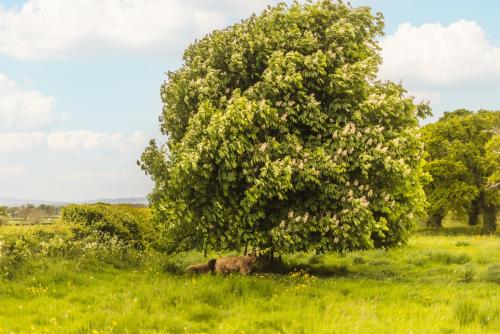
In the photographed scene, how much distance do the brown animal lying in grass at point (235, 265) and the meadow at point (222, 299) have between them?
5.55 feet

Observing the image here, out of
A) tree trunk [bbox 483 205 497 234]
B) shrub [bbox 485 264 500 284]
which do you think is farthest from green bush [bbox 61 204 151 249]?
tree trunk [bbox 483 205 497 234]

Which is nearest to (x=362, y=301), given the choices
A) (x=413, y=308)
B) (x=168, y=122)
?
(x=413, y=308)

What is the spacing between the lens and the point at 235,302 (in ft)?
43.3

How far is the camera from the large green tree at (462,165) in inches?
2178

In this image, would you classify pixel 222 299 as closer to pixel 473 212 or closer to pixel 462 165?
pixel 462 165

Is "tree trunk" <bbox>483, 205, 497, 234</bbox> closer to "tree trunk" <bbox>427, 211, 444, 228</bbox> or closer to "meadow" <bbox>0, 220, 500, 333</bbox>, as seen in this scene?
"tree trunk" <bbox>427, 211, 444, 228</bbox>

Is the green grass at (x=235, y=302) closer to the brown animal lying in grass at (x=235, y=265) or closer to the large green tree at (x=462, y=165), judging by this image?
the brown animal lying in grass at (x=235, y=265)

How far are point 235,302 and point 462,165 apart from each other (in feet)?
161

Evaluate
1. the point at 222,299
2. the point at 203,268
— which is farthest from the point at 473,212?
the point at 222,299

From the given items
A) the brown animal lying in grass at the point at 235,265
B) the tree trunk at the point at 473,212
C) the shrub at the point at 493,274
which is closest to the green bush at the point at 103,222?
the brown animal lying in grass at the point at 235,265

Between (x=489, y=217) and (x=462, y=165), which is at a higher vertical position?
(x=462, y=165)

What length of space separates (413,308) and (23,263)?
1302 cm

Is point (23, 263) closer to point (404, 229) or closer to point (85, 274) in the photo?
point (85, 274)

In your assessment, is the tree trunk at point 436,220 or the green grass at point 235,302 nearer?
the green grass at point 235,302
